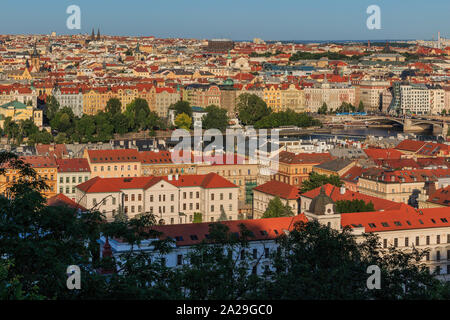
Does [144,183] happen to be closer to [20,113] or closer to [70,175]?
[70,175]

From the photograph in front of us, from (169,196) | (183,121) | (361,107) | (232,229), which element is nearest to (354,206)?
(169,196)

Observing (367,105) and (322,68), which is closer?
(367,105)

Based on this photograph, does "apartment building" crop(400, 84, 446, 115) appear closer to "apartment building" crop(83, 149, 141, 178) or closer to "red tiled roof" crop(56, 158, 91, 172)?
"apartment building" crop(83, 149, 141, 178)

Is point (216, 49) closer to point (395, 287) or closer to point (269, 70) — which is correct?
point (269, 70)

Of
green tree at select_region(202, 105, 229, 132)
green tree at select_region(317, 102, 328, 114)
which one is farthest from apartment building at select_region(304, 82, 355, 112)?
green tree at select_region(202, 105, 229, 132)

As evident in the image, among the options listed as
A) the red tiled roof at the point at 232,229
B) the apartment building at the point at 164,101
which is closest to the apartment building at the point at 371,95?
the apartment building at the point at 164,101

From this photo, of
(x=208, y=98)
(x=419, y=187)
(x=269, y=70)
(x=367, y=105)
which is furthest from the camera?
(x=269, y=70)
